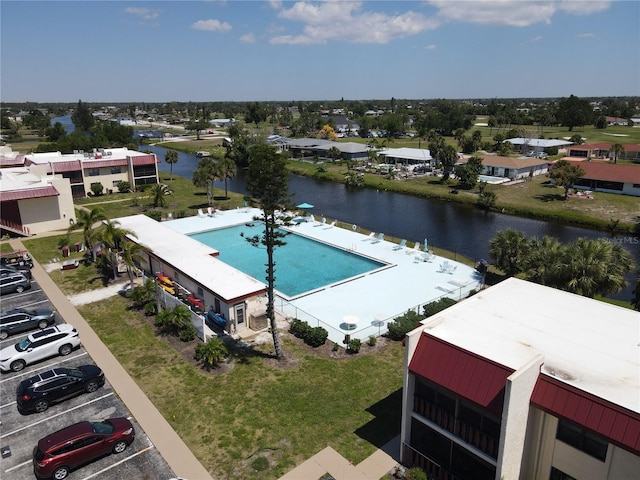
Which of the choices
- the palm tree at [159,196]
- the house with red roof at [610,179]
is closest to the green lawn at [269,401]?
the palm tree at [159,196]

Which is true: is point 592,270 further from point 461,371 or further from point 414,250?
point 414,250

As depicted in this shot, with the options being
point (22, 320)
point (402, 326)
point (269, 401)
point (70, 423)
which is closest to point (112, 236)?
point (22, 320)

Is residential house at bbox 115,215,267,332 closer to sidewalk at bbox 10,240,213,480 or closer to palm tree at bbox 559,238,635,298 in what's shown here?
sidewalk at bbox 10,240,213,480

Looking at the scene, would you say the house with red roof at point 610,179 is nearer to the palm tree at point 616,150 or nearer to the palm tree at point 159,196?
the palm tree at point 616,150

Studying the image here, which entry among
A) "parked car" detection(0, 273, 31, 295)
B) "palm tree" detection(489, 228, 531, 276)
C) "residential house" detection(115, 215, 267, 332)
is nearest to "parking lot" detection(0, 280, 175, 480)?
"residential house" detection(115, 215, 267, 332)

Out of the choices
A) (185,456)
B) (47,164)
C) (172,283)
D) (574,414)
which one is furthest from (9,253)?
(574,414)

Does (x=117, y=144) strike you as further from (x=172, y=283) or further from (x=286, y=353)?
(x=286, y=353)
